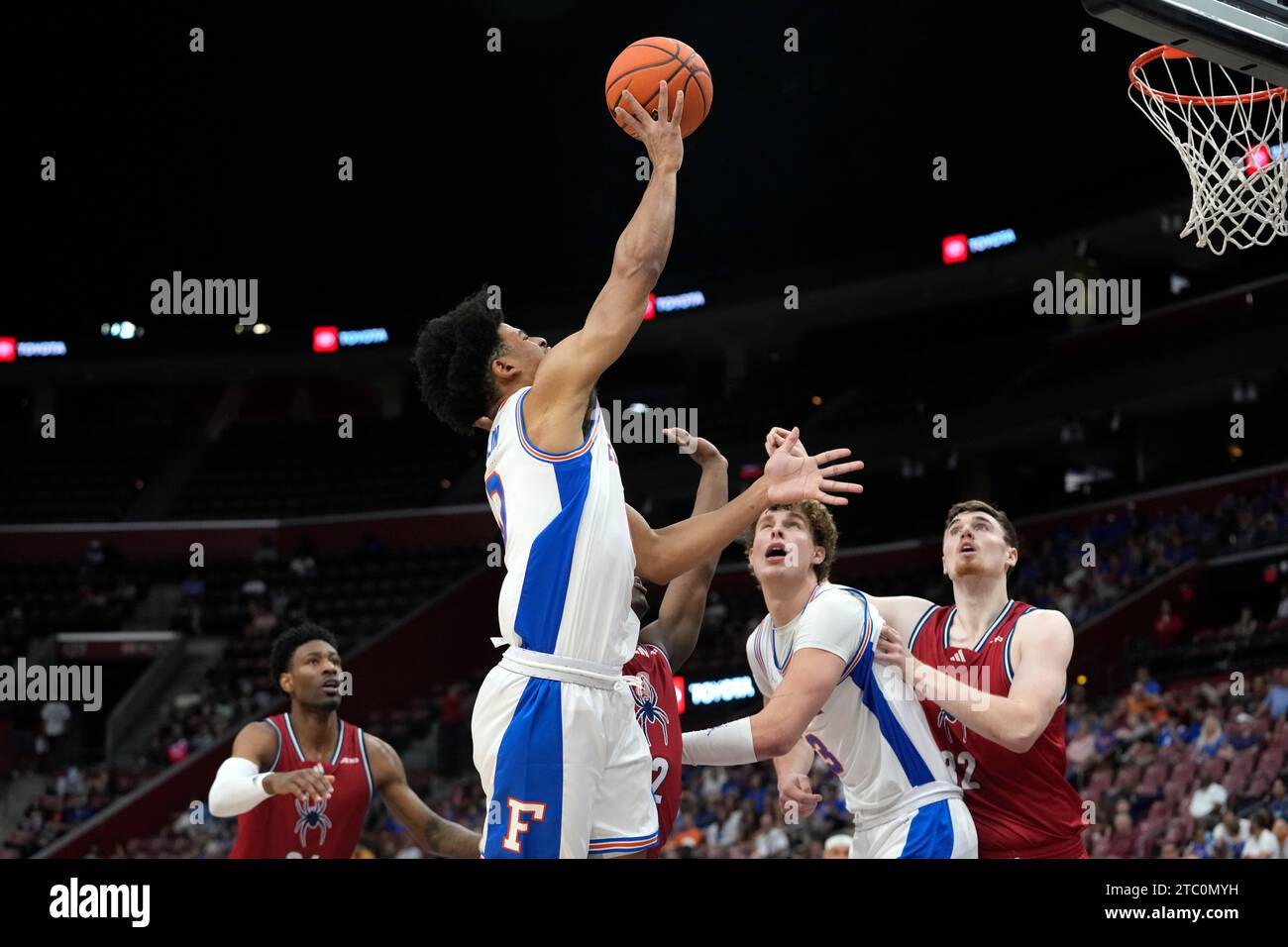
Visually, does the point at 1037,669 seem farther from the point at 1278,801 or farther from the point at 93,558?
the point at 93,558

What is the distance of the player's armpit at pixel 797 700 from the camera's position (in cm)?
402

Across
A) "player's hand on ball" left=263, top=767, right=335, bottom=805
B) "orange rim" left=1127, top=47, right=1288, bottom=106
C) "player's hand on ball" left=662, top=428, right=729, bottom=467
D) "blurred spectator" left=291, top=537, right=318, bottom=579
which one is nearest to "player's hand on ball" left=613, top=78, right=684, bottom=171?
"player's hand on ball" left=662, top=428, right=729, bottom=467

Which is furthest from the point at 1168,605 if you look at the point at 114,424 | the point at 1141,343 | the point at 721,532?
the point at 114,424

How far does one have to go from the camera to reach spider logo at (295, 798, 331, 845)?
545 cm

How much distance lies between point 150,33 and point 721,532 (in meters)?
18.1

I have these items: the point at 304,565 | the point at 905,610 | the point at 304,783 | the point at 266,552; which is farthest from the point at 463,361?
the point at 266,552

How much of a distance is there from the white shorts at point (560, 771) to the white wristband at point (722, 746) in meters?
0.48

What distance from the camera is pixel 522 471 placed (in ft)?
11.9

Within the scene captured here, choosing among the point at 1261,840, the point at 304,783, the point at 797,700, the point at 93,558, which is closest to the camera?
the point at 797,700

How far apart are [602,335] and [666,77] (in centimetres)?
115

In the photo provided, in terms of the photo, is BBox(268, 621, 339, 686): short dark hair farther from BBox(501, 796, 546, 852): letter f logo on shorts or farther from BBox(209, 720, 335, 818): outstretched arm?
BBox(501, 796, 546, 852): letter f logo on shorts

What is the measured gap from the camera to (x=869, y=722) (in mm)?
4289

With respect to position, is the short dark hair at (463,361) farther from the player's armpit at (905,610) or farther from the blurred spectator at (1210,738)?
the blurred spectator at (1210,738)

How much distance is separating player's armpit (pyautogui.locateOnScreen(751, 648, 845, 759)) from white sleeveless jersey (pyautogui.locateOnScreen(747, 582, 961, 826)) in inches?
1.4
